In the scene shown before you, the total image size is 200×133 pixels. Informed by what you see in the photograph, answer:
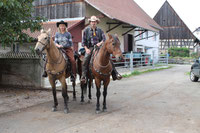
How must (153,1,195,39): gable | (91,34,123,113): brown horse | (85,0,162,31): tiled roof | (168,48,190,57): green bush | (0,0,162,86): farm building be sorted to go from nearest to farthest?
1. (91,34,123,113): brown horse
2. (0,0,162,86): farm building
3. (85,0,162,31): tiled roof
4. (168,48,190,57): green bush
5. (153,1,195,39): gable

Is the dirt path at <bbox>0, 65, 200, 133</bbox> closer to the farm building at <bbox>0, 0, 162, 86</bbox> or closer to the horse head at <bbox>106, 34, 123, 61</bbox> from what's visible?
the horse head at <bbox>106, 34, 123, 61</bbox>

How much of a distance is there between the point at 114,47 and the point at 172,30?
1437 inches

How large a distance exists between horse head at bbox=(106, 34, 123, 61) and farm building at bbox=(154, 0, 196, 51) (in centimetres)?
3556

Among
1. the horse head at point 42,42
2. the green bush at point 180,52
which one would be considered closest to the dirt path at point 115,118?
the horse head at point 42,42

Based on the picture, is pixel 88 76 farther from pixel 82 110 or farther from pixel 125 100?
pixel 125 100

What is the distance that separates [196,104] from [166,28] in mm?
35009

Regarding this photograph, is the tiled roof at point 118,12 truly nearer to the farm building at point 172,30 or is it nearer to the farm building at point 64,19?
the farm building at point 64,19

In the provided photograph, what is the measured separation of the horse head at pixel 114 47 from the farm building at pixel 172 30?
117 ft

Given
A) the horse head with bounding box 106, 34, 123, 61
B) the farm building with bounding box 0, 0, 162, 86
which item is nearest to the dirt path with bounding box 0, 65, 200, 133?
the horse head with bounding box 106, 34, 123, 61

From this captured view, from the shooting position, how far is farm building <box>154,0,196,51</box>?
38.3 meters

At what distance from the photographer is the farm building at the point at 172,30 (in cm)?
3828

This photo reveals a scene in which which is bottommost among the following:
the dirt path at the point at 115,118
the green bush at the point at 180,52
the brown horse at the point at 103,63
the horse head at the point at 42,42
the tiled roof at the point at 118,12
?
the dirt path at the point at 115,118

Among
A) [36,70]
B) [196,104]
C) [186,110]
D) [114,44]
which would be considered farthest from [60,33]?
[196,104]

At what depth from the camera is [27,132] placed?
4457 mm
